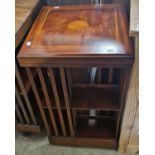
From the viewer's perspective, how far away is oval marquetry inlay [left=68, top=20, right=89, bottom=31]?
881 millimetres

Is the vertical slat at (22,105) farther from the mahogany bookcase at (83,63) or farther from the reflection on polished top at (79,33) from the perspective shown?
the reflection on polished top at (79,33)

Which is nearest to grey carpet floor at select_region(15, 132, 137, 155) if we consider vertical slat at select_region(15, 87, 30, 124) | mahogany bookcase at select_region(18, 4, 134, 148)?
mahogany bookcase at select_region(18, 4, 134, 148)

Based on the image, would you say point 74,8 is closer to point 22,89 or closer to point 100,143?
point 22,89

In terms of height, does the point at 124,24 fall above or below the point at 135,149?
above

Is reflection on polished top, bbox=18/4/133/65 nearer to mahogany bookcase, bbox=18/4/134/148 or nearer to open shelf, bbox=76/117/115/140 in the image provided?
mahogany bookcase, bbox=18/4/134/148

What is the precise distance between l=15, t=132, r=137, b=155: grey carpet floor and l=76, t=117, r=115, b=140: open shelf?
118mm

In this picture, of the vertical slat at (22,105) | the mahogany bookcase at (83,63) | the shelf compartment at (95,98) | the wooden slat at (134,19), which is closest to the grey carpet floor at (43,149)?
the mahogany bookcase at (83,63)

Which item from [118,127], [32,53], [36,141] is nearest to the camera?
[32,53]

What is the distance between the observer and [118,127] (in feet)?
3.68

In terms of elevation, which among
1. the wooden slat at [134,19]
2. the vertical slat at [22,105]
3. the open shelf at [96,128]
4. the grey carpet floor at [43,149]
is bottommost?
the grey carpet floor at [43,149]

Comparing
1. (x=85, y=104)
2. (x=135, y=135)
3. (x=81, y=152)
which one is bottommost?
(x=81, y=152)

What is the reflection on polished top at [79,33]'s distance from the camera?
0.76m
